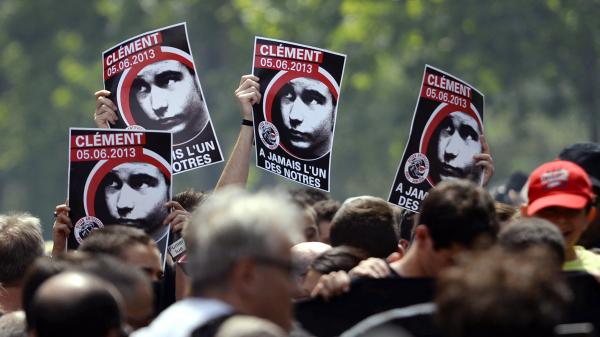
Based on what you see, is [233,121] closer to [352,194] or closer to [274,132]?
[352,194]

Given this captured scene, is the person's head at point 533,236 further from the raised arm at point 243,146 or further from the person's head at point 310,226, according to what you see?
the person's head at point 310,226

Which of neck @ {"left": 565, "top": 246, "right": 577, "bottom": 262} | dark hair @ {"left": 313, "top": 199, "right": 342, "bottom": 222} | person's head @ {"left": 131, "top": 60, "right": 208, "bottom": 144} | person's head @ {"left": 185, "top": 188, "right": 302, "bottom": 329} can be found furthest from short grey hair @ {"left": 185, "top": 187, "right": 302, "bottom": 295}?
dark hair @ {"left": 313, "top": 199, "right": 342, "bottom": 222}

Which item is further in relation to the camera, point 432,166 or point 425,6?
point 425,6

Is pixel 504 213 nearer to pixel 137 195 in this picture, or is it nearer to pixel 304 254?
pixel 304 254

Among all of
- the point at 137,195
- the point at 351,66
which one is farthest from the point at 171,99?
the point at 351,66

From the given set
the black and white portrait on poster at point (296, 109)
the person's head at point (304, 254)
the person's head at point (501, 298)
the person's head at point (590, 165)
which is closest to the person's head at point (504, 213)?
the person's head at point (590, 165)

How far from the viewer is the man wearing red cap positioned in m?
5.89

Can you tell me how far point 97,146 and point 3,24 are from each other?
35160 millimetres

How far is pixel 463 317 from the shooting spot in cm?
399

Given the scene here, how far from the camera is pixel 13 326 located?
5.61 metres

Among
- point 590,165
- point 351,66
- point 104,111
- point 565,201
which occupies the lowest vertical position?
point 565,201

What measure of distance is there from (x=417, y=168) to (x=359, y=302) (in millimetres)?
2166

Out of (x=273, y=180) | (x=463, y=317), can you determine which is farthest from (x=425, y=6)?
(x=463, y=317)

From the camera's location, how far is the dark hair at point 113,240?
567 cm
